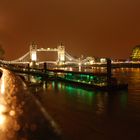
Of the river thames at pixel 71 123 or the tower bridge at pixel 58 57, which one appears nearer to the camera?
the river thames at pixel 71 123

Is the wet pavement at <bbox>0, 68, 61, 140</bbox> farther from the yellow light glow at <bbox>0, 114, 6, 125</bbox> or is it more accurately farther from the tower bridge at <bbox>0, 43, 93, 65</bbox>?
the tower bridge at <bbox>0, 43, 93, 65</bbox>

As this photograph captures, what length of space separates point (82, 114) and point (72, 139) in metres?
3.89

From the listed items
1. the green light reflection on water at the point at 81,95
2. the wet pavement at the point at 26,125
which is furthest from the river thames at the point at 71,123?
the green light reflection on water at the point at 81,95

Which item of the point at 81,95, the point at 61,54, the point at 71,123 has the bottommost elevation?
the point at 81,95

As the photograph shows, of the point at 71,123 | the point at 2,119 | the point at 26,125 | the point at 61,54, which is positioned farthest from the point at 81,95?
the point at 61,54

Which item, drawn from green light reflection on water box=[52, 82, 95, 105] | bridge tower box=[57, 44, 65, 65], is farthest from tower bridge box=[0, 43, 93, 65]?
green light reflection on water box=[52, 82, 95, 105]

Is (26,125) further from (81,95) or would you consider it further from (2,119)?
(81,95)

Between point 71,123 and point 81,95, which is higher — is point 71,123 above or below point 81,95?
above

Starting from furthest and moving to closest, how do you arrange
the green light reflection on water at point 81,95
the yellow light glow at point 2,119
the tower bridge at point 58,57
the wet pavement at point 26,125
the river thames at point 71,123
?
the tower bridge at point 58,57, the green light reflection on water at point 81,95, the yellow light glow at point 2,119, the river thames at point 71,123, the wet pavement at point 26,125

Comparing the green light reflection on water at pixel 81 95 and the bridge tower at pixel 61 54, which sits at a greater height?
the bridge tower at pixel 61 54

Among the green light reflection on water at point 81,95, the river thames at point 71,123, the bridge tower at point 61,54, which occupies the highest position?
the bridge tower at point 61,54

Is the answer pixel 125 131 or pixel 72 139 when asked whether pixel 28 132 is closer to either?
pixel 72 139

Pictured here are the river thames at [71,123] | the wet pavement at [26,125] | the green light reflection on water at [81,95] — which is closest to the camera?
the wet pavement at [26,125]

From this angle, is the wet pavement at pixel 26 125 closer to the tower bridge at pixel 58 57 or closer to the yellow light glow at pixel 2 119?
the yellow light glow at pixel 2 119
